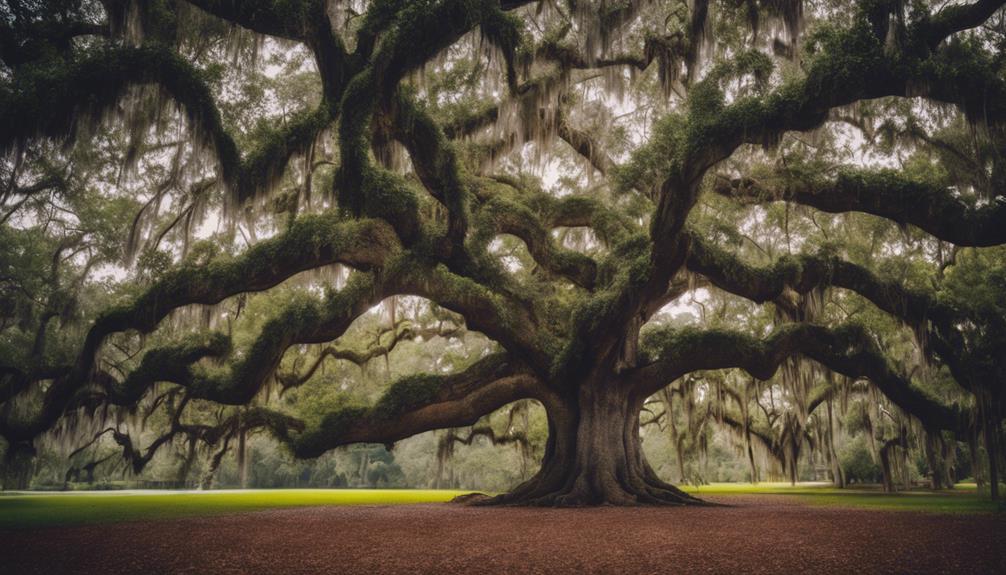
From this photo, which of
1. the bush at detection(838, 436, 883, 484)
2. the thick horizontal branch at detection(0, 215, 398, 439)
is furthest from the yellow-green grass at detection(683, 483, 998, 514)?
the thick horizontal branch at detection(0, 215, 398, 439)

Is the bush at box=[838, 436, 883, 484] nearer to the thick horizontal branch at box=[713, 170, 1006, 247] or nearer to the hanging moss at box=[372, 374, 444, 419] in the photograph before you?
the thick horizontal branch at box=[713, 170, 1006, 247]

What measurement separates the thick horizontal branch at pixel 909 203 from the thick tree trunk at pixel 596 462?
18.5 feet

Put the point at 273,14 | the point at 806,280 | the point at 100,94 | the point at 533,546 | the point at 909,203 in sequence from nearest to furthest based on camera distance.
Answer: the point at 533,546
the point at 100,94
the point at 273,14
the point at 909,203
the point at 806,280

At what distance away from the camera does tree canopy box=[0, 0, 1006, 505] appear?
29.8 ft

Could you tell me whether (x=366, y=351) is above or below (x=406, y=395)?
above

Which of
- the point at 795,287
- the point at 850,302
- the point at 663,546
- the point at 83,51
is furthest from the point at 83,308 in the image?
the point at 850,302

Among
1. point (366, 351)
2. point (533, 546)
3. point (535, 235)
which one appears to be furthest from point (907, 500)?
point (366, 351)

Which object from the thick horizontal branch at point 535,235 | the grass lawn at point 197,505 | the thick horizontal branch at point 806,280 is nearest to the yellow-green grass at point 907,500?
the grass lawn at point 197,505

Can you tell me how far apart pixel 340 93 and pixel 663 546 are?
925 centimetres

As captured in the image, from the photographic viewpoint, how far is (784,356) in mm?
12312

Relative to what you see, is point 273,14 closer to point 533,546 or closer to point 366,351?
point 533,546

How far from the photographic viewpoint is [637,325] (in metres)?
13.2

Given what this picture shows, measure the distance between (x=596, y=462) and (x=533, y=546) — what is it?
6849mm

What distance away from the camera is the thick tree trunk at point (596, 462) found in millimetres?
11906
